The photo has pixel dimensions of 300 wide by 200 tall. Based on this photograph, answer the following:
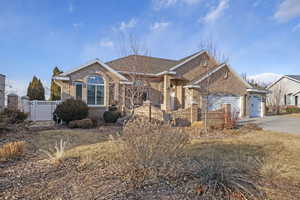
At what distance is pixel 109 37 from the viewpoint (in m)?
18.8

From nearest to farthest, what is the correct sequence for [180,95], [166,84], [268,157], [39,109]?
→ [268,157], [39,109], [166,84], [180,95]

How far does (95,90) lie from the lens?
16500 mm

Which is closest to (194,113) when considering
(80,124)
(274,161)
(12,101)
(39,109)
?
(80,124)

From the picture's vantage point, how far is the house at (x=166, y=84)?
635 inches

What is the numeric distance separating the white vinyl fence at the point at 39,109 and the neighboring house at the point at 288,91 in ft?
112

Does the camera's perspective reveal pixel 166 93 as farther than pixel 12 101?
Yes

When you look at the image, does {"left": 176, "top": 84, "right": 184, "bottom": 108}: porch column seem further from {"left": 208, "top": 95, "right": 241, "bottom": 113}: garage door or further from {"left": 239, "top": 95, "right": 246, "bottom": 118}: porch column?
{"left": 239, "top": 95, "right": 246, "bottom": 118}: porch column

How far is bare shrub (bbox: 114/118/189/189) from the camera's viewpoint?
382 cm

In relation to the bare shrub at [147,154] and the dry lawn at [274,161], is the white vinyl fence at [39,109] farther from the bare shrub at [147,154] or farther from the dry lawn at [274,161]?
the bare shrub at [147,154]

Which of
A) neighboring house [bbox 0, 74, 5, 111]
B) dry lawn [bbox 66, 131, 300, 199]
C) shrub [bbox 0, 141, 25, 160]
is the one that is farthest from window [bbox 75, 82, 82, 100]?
shrub [bbox 0, 141, 25, 160]

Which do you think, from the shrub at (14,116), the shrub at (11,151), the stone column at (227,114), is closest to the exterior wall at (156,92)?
the stone column at (227,114)

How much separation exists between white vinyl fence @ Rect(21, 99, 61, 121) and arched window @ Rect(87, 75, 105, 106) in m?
2.57

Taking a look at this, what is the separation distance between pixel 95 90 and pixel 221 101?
12547 millimetres

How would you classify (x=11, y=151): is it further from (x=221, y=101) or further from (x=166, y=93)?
(x=221, y=101)
